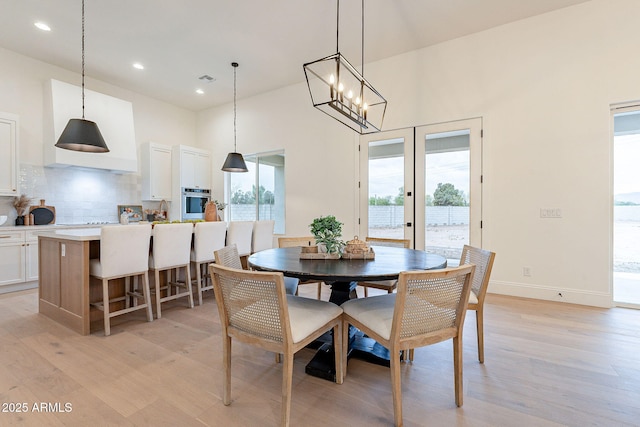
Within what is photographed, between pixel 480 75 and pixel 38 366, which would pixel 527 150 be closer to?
pixel 480 75

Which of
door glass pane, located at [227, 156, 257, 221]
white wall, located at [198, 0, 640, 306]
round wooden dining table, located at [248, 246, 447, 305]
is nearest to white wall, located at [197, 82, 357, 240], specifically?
door glass pane, located at [227, 156, 257, 221]

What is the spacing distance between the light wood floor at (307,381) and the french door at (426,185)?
1494 mm

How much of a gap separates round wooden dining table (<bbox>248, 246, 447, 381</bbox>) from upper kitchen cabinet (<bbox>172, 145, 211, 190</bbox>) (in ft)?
14.1

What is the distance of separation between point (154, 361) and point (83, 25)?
4.03 m

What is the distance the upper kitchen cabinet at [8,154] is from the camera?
3871 mm

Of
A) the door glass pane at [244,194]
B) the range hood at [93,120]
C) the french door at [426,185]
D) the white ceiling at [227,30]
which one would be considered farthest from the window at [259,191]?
the range hood at [93,120]

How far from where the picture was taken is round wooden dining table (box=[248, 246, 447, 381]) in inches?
64.6

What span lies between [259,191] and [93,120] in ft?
9.39

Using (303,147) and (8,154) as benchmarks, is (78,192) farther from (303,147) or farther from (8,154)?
(303,147)

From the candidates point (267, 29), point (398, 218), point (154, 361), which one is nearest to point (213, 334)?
point (154, 361)

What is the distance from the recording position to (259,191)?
588cm

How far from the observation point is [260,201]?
19.3ft

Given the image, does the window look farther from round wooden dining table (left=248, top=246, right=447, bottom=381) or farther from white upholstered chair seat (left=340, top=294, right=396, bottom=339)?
white upholstered chair seat (left=340, top=294, right=396, bottom=339)

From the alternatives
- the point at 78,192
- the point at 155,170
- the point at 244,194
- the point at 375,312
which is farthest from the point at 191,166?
the point at 375,312
